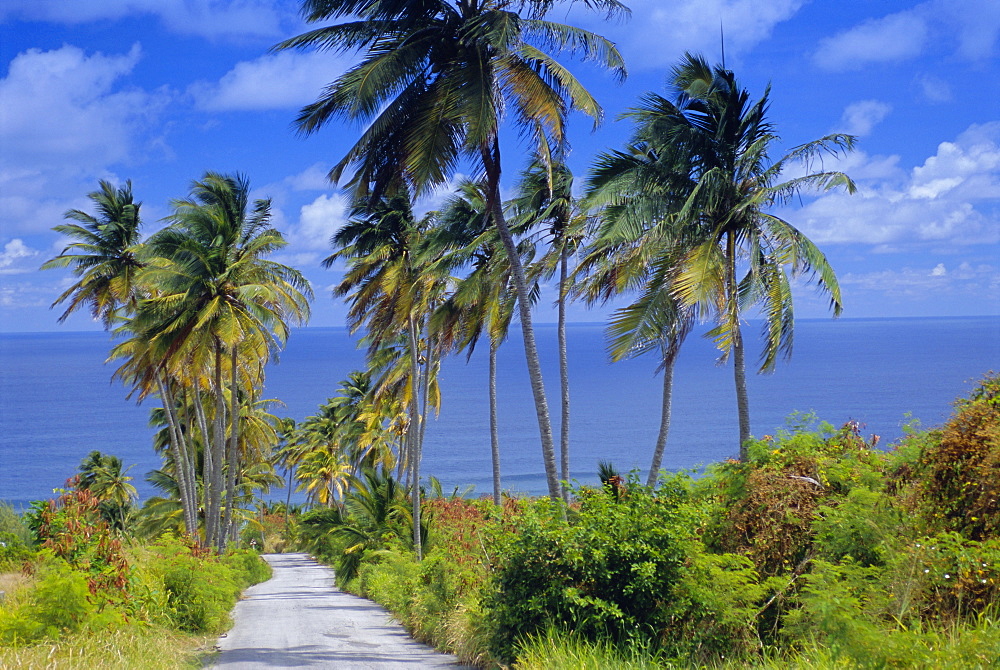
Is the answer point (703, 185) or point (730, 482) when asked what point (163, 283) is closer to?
point (703, 185)

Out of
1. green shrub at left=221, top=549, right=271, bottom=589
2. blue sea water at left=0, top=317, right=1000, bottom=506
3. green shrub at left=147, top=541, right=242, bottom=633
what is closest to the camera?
green shrub at left=147, top=541, right=242, bottom=633

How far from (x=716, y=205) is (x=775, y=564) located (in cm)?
643

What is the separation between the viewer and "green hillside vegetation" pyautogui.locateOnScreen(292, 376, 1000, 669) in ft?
22.9

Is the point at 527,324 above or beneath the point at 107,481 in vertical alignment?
above

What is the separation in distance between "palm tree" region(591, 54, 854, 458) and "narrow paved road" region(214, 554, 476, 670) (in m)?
6.58

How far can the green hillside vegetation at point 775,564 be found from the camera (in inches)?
275

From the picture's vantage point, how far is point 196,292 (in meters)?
22.8

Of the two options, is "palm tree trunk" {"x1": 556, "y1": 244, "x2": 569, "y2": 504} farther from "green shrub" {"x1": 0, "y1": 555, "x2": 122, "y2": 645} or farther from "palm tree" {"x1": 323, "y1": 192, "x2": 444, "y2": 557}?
"green shrub" {"x1": 0, "y1": 555, "x2": 122, "y2": 645}

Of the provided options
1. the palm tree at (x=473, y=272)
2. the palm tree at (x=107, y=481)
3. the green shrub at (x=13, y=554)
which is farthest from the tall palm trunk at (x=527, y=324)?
the palm tree at (x=107, y=481)

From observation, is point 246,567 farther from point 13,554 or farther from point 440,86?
point 440,86

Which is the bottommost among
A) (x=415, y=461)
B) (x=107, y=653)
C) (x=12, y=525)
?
(x=12, y=525)

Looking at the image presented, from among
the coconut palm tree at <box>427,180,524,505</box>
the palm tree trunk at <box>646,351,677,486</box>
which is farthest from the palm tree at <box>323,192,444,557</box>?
the palm tree trunk at <box>646,351,677,486</box>

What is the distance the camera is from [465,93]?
39.3 feet

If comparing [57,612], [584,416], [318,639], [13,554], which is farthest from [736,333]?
[584,416]
